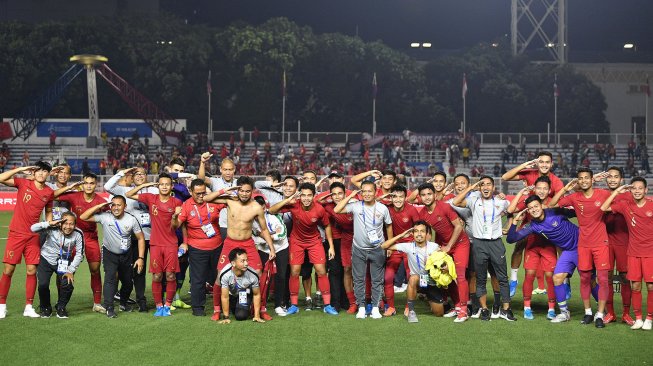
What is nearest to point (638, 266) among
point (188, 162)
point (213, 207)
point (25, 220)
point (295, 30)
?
point (213, 207)

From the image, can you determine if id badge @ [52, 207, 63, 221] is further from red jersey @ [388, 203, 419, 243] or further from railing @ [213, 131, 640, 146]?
railing @ [213, 131, 640, 146]

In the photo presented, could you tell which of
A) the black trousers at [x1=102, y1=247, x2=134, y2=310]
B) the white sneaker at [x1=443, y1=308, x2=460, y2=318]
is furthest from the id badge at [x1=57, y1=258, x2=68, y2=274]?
the white sneaker at [x1=443, y1=308, x2=460, y2=318]

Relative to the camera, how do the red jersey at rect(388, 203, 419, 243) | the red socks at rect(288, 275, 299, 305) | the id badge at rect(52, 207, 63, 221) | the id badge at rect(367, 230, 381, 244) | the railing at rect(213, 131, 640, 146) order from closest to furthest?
the id badge at rect(367, 230, 381, 244), the red jersey at rect(388, 203, 419, 243), the red socks at rect(288, 275, 299, 305), the id badge at rect(52, 207, 63, 221), the railing at rect(213, 131, 640, 146)

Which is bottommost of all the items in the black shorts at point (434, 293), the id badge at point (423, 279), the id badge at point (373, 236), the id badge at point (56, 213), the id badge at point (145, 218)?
the black shorts at point (434, 293)

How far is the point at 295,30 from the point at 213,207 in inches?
1908

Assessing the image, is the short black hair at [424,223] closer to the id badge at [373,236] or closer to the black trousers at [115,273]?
the id badge at [373,236]

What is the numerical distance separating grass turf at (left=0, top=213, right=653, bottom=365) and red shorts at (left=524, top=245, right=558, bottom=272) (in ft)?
2.42

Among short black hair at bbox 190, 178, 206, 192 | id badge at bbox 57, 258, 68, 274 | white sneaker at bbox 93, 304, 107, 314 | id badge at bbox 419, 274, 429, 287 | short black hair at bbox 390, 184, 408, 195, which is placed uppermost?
short black hair at bbox 190, 178, 206, 192

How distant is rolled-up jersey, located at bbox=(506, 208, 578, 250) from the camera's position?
45.9ft

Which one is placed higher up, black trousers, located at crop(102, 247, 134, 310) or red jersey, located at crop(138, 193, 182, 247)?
red jersey, located at crop(138, 193, 182, 247)

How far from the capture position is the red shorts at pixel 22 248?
13.9 m

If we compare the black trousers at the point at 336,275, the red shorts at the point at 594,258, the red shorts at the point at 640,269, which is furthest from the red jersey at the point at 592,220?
the black trousers at the point at 336,275

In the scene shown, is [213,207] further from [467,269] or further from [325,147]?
[325,147]

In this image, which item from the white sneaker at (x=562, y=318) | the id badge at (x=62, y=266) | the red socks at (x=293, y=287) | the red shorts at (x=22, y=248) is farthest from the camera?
the red socks at (x=293, y=287)
